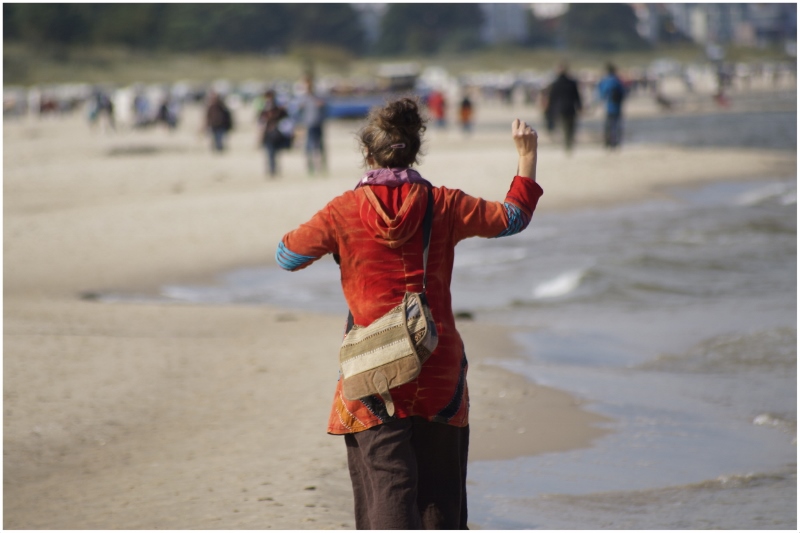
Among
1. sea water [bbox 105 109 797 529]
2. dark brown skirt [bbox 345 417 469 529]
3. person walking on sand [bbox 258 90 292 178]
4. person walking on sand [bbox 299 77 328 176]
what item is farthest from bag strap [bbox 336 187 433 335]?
person walking on sand [bbox 258 90 292 178]

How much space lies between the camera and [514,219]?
10.6 ft

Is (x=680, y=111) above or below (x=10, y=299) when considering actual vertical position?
above

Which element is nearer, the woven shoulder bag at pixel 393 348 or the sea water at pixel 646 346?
the woven shoulder bag at pixel 393 348

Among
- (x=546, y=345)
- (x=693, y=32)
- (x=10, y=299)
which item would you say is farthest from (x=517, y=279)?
(x=693, y=32)

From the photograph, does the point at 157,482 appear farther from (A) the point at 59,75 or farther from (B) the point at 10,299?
(A) the point at 59,75

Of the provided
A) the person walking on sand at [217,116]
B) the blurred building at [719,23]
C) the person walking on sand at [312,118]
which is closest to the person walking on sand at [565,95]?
the person walking on sand at [312,118]

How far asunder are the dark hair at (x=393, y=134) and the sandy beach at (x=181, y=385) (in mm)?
230

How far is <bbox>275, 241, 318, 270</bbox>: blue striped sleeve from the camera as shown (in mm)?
3232

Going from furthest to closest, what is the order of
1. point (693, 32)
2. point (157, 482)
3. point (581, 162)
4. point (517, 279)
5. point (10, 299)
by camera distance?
point (693, 32) → point (581, 162) → point (517, 279) → point (10, 299) → point (157, 482)

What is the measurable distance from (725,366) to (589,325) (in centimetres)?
161

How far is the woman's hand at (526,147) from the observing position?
3365 mm

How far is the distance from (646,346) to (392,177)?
5.21 m

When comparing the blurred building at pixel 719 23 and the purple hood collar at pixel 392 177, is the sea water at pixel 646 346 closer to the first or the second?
the purple hood collar at pixel 392 177

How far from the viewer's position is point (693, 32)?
575 feet
